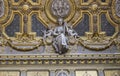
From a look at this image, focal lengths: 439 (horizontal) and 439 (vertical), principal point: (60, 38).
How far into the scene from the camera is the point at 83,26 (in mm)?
13266

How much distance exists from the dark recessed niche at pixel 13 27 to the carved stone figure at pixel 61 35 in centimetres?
88

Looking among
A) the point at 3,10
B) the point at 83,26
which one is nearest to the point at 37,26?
the point at 3,10

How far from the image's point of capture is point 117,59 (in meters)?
12.8

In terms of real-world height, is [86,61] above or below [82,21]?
below

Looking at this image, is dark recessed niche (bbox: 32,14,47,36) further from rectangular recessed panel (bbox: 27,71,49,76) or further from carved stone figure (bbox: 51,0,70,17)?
rectangular recessed panel (bbox: 27,71,49,76)

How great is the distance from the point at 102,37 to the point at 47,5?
1930mm

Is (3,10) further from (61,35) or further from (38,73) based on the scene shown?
(38,73)

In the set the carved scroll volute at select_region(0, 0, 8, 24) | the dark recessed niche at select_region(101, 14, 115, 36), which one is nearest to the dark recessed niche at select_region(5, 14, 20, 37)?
the carved scroll volute at select_region(0, 0, 8, 24)

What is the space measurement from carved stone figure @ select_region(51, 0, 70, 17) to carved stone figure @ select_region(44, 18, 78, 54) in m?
0.23

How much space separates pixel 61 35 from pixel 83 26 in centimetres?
88

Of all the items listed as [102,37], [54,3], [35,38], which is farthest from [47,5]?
[102,37]

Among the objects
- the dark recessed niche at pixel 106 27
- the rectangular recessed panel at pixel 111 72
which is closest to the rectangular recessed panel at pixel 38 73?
the rectangular recessed panel at pixel 111 72

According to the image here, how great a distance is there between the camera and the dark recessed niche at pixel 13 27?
43.0ft

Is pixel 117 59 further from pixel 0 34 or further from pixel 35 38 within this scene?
pixel 0 34
